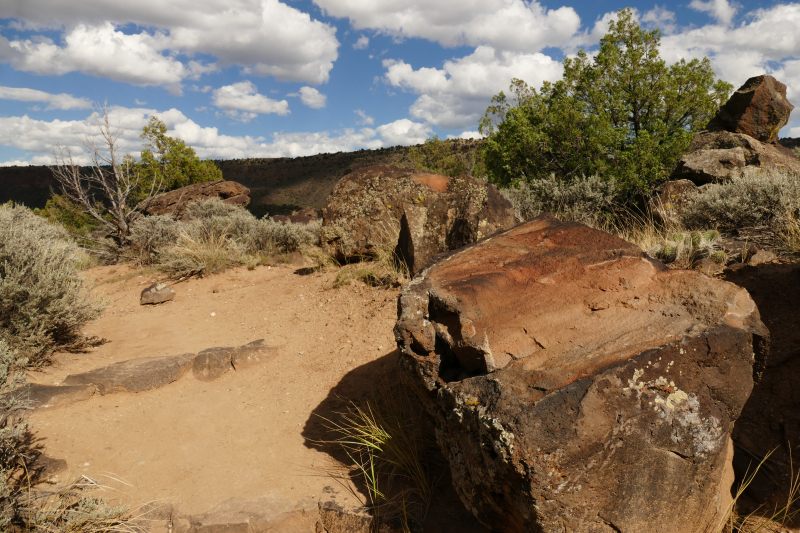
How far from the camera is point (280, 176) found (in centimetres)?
5178

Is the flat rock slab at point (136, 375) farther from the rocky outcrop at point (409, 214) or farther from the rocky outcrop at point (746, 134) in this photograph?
the rocky outcrop at point (746, 134)

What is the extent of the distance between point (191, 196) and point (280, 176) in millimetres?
37884

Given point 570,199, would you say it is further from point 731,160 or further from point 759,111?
point 759,111

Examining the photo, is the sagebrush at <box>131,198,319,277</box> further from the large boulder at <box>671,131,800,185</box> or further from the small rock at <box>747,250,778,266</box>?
the small rock at <box>747,250,778,266</box>

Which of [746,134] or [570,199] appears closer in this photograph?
[570,199]

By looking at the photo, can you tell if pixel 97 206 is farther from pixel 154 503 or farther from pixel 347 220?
pixel 154 503

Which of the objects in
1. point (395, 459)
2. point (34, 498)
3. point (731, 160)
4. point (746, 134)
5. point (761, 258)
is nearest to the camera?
point (34, 498)

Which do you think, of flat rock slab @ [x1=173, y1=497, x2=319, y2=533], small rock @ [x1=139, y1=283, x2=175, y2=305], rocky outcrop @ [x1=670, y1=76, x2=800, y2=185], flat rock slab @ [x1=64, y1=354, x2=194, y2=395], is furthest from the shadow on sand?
small rock @ [x1=139, y1=283, x2=175, y2=305]

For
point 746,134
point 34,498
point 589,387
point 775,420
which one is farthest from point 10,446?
point 746,134

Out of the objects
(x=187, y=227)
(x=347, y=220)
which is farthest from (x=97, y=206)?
(x=347, y=220)

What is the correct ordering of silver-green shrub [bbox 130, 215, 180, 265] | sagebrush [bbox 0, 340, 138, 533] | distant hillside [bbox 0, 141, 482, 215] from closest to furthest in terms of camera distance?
sagebrush [bbox 0, 340, 138, 533]
silver-green shrub [bbox 130, 215, 180, 265]
distant hillside [bbox 0, 141, 482, 215]

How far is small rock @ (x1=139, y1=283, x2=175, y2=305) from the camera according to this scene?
287 inches

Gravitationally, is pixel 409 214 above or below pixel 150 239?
above

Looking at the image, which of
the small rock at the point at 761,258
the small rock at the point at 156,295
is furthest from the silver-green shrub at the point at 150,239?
the small rock at the point at 761,258
